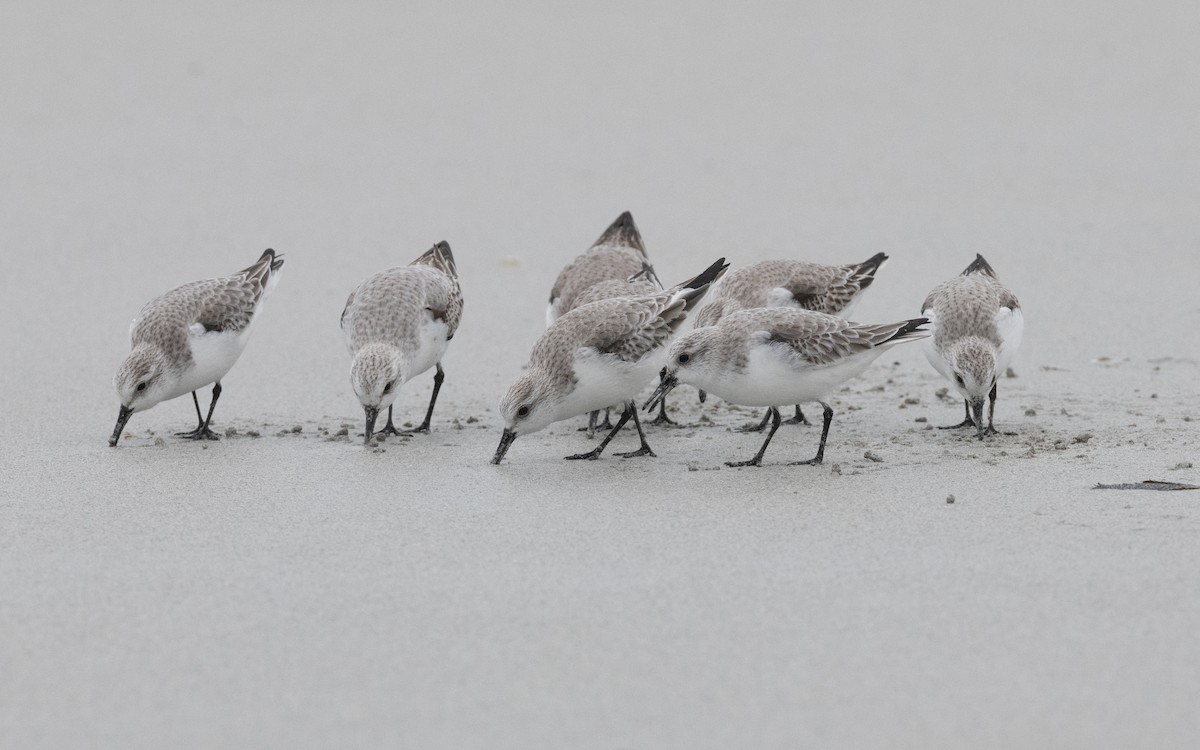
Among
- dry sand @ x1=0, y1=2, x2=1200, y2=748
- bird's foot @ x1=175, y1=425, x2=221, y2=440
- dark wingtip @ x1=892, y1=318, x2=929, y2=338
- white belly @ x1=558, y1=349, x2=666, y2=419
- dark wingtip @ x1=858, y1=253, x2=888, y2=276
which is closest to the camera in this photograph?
dry sand @ x1=0, y1=2, x2=1200, y2=748

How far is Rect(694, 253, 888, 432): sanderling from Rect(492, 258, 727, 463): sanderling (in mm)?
985

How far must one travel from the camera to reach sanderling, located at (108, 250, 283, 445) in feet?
25.3

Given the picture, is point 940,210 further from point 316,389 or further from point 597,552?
point 597,552

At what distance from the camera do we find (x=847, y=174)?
42.0ft

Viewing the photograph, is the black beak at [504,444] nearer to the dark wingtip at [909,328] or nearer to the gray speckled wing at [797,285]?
the gray speckled wing at [797,285]

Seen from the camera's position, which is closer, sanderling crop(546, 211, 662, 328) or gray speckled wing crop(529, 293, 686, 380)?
gray speckled wing crop(529, 293, 686, 380)

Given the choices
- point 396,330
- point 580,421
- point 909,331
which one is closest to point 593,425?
point 580,421

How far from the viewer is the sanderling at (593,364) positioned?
738 centimetres

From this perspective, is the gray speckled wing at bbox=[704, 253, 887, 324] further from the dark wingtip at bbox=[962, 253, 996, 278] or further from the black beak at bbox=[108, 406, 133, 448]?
the black beak at bbox=[108, 406, 133, 448]

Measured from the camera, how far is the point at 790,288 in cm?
899

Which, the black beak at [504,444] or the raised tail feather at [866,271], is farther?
the raised tail feather at [866,271]

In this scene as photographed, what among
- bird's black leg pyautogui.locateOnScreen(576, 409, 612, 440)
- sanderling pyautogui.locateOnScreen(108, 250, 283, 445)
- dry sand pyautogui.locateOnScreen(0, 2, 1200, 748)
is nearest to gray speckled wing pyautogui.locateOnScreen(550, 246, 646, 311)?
dry sand pyautogui.locateOnScreen(0, 2, 1200, 748)

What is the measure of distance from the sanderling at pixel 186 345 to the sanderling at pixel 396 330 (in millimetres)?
650

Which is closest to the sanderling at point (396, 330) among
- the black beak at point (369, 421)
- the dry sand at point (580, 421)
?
the black beak at point (369, 421)
